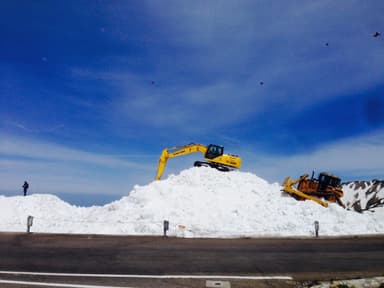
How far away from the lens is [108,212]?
91.5ft

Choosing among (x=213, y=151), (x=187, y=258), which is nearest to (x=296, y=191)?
(x=213, y=151)

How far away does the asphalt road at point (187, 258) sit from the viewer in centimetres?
991

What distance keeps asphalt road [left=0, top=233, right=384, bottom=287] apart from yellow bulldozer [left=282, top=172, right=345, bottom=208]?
15.2 meters

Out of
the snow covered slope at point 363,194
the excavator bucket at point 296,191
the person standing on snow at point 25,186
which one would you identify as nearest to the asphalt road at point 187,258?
the excavator bucket at point 296,191

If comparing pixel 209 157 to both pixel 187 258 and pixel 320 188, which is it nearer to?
pixel 320 188

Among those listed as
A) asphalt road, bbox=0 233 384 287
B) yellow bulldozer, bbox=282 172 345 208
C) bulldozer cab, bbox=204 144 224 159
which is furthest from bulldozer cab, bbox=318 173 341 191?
asphalt road, bbox=0 233 384 287

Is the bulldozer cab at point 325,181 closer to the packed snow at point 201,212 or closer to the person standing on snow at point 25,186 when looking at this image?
the packed snow at point 201,212

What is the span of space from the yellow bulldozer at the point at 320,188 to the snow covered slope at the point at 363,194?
1038 centimetres

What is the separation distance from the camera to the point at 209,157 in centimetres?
3344

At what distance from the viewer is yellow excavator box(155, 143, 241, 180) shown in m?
32.4

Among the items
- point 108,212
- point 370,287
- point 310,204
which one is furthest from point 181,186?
point 370,287

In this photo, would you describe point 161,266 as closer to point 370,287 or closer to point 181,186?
point 370,287

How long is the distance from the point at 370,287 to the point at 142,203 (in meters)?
21.1

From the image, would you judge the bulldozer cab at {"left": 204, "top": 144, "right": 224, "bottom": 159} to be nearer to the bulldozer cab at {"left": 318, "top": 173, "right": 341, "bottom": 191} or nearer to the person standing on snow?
the bulldozer cab at {"left": 318, "top": 173, "right": 341, "bottom": 191}
